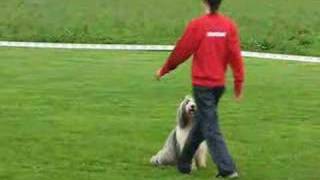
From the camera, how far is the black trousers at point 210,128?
8.85 meters

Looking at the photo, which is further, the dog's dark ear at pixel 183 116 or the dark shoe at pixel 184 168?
the dark shoe at pixel 184 168

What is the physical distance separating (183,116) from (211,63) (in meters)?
0.74

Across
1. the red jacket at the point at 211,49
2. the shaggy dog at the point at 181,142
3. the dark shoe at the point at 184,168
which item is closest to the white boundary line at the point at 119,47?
the shaggy dog at the point at 181,142

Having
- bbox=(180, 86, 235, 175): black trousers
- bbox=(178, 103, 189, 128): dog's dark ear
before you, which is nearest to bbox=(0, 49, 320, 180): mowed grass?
bbox=(180, 86, 235, 175): black trousers

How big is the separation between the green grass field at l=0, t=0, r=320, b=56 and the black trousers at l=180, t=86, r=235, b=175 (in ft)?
57.8

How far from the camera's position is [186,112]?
30.1 feet

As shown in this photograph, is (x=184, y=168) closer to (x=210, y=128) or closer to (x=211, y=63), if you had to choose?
(x=210, y=128)

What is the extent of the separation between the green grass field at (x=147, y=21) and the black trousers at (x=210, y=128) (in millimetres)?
17629

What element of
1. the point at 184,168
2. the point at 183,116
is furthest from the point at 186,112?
the point at 184,168

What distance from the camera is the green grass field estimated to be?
2853cm

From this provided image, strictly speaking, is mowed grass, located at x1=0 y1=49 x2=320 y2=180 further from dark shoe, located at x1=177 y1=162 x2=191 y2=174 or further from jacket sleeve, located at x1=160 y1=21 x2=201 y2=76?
jacket sleeve, located at x1=160 y1=21 x2=201 y2=76

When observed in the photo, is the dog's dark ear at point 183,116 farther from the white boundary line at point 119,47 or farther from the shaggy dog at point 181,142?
the white boundary line at point 119,47

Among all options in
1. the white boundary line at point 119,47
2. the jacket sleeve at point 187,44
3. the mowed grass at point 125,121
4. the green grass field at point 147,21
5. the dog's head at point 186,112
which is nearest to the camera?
the jacket sleeve at point 187,44

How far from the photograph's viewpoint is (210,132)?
891 cm
